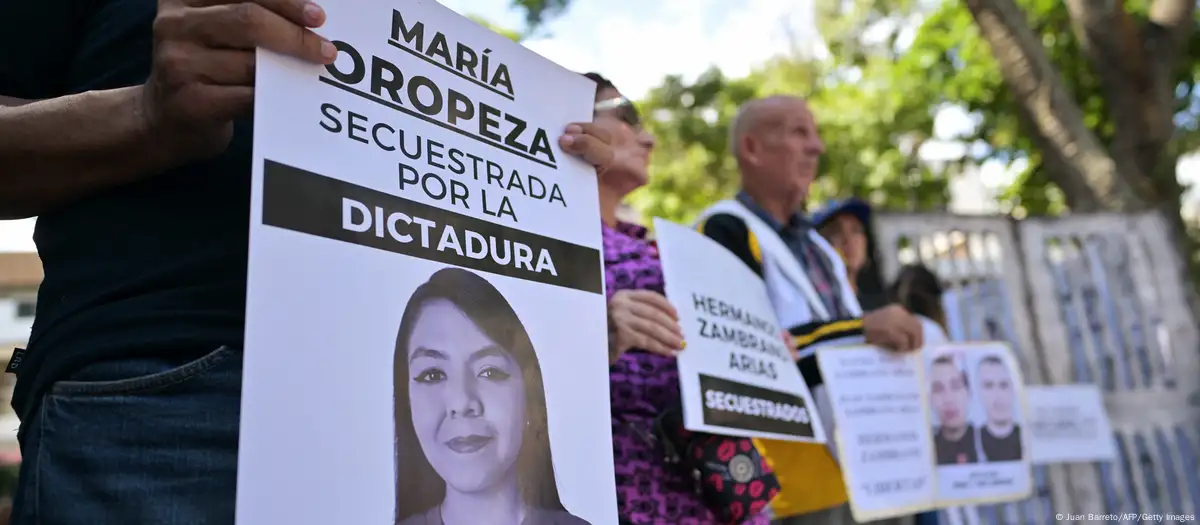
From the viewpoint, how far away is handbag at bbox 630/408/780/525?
136 centimetres

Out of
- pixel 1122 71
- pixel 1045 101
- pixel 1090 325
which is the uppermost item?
pixel 1122 71

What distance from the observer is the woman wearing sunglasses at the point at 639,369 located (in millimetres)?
1304

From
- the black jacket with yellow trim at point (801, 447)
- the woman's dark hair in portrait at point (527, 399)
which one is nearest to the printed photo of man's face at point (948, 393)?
the black jacket with yellow trim at point (801, 447)

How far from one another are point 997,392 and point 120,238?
218cm

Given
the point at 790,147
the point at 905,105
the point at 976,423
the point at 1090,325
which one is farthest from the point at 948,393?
the point at 905,105

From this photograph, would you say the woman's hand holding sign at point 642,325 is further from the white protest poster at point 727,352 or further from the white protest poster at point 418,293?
the white protest poster at point 418,293

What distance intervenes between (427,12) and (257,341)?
40 cm

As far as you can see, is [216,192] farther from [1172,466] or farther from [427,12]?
[1172,466]

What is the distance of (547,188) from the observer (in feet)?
3.05

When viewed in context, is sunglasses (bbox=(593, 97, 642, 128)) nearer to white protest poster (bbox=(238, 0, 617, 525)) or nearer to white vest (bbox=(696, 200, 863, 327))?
white vest (bbox=(696, 200, 863, 327))

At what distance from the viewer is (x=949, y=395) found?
7.23ft

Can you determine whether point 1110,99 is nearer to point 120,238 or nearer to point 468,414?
point 468,414

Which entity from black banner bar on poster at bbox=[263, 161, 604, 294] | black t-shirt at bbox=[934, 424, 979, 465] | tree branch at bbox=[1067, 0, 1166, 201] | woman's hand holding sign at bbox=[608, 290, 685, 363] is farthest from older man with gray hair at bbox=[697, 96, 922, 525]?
tree branch at bbox=[1067, 0, 1166, 201]

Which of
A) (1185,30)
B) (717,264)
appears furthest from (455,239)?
(1185,30)
